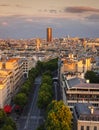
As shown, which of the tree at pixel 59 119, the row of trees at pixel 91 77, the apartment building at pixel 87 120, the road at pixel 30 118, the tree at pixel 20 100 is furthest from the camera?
the row of trees at pixel 91 77

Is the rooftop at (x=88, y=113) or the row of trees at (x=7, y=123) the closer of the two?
the rooftop at (x=88, y=113)

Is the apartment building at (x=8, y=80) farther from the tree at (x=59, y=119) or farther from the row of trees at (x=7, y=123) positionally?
the tree at (x=59, y=119)

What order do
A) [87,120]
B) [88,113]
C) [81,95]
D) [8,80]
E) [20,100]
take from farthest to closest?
[8,80] → [20,100] → [81,95] → [88,113] → [87,120]

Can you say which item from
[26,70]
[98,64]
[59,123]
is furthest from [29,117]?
[26,70]

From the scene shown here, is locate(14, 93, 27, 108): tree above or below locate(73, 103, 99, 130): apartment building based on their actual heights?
below

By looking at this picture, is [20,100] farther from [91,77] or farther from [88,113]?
[88,113]

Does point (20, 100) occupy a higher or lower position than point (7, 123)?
higher

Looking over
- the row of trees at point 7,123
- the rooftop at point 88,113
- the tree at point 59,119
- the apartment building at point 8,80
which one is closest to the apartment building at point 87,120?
the rooftop at point 88,113

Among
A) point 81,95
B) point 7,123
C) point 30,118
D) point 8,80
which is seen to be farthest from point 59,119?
point 8,80

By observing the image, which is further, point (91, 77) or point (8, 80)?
point (91, 77)

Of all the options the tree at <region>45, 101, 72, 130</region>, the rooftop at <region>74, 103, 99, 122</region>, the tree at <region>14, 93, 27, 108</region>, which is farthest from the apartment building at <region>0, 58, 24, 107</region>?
the rooftop at <region>74, 103, 99, 122</region>

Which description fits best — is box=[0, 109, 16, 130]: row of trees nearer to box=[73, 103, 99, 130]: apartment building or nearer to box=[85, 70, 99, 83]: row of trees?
box=[73, 103, 99, 130]: apartment building

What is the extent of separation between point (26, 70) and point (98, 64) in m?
21.1

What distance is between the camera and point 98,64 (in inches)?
3696
